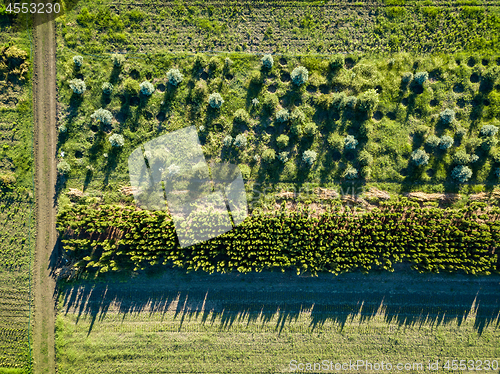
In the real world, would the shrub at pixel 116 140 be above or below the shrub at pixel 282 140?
below

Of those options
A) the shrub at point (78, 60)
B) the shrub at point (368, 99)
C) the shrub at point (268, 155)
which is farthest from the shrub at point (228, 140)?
the shrub at point (78, 60)

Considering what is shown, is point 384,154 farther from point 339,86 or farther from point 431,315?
point 431,315

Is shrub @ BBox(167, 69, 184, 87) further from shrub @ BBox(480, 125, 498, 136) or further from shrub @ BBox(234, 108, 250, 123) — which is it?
Answer: shrub @ BBox(480, 125, 498, 136)

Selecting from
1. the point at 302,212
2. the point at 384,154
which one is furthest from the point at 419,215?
the point at 302,212

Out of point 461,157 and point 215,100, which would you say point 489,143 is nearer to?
point 461,157

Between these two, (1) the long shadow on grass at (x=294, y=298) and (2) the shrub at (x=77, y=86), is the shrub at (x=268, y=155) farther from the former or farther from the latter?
(2) the shrub at (x=77, y=86)
